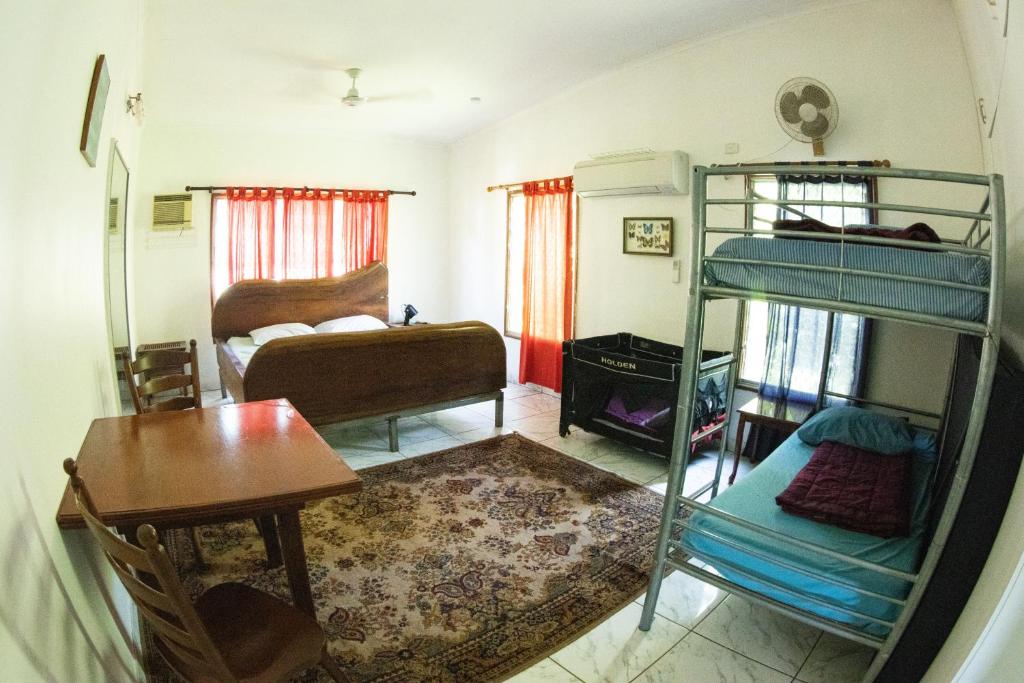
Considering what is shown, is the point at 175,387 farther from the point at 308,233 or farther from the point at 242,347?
the point at 308,233

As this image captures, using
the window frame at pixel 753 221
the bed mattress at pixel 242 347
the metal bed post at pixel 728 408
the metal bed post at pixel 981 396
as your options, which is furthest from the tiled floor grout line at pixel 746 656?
the bed mattress at pixel 242 347

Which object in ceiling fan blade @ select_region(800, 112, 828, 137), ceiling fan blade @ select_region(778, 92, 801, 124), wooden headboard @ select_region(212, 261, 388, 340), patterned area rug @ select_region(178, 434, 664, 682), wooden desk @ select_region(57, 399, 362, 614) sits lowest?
patterned area rug @ select_region(178, 434, 664, 682)

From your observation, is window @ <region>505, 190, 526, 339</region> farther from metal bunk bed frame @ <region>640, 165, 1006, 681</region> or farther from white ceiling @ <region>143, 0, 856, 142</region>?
metal bunk bed frame @ <region>640, 165, 1006, 681</region>

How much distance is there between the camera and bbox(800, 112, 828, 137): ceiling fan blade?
2.90 meters

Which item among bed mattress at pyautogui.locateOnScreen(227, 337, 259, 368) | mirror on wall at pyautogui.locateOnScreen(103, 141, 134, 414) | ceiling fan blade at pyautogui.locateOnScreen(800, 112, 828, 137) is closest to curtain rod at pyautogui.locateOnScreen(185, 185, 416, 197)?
bed mattress at pyautogui.locateOnScreen(227, 337, 259, 368)

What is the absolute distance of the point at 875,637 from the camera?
61.8 inches

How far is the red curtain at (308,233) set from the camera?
17.6 feet

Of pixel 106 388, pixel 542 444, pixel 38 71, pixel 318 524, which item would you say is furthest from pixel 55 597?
pixel 542 444

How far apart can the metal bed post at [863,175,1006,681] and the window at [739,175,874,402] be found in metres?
1.72

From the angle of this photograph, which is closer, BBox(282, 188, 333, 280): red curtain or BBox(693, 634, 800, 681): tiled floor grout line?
BBox(693, 634, 800, 681): tiled floor grout line

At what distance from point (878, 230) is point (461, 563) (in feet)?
6.59

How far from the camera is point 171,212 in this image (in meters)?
4.88

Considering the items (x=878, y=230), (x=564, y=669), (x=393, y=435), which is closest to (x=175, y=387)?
(x=393, y=435)

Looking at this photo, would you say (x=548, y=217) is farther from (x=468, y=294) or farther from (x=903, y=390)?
(x=903, y=390)
